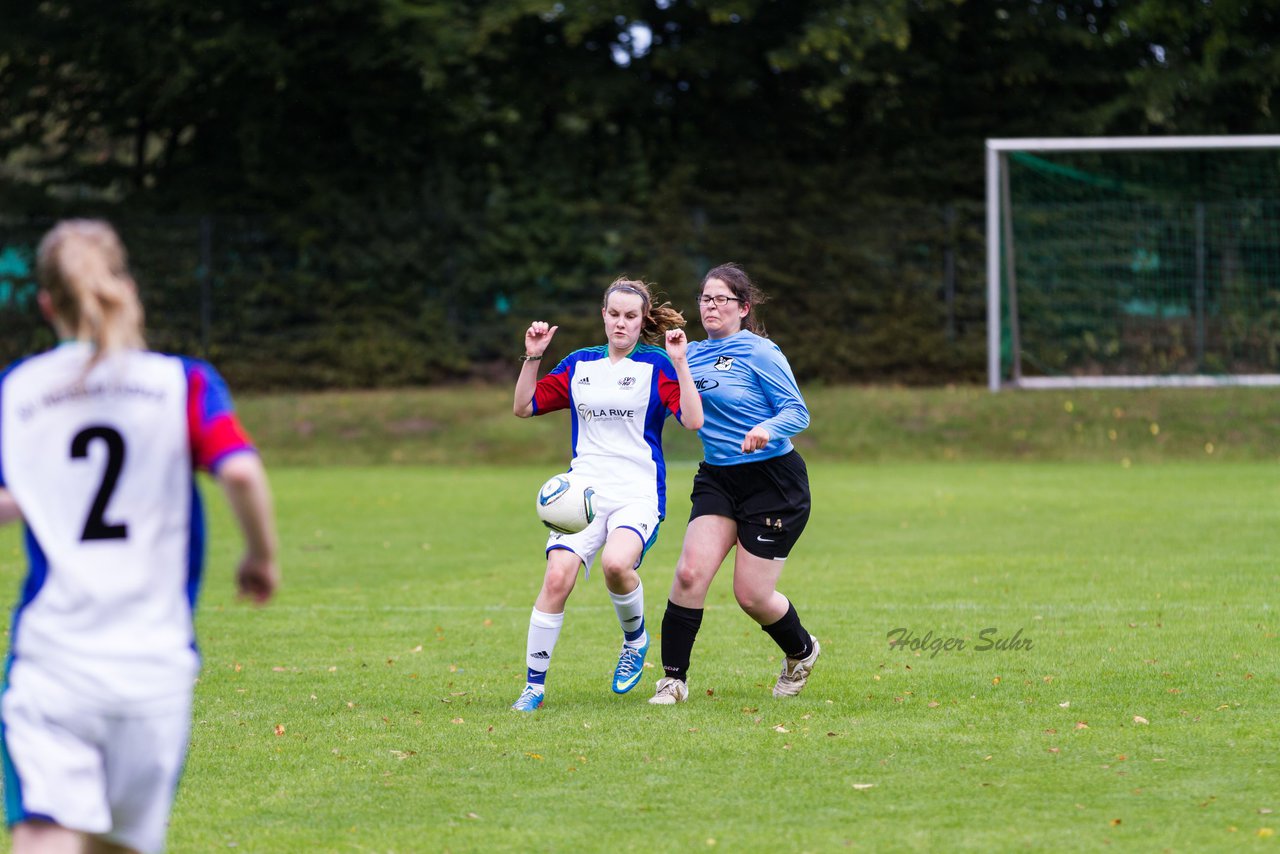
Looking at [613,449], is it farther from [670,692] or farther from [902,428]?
[902,428]

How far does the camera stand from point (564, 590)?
7.09 metres

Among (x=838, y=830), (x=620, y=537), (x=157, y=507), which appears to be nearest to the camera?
(x=157, y=507)

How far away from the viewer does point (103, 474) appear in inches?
132

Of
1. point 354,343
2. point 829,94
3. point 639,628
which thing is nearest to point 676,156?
point 829,94

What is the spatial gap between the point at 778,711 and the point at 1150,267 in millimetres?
18499

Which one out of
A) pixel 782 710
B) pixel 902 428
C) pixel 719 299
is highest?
pixel 719 299

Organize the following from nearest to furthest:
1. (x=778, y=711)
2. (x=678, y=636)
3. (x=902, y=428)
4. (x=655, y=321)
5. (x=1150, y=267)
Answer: (x=778, y=711) < (x=678, y=636) < (x=655, y=321) < (x=902, y=428) < (x=1150, y=267)

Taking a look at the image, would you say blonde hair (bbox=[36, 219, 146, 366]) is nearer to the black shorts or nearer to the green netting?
the black shorts

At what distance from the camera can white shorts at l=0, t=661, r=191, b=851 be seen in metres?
3.26

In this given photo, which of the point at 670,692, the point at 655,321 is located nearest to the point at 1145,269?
the point at 655,321

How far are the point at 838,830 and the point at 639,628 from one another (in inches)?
97.1

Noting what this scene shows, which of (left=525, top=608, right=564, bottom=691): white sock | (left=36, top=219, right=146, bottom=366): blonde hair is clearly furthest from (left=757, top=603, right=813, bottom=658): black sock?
(left=36, top=219, right=146, bottom=366): blonde hair

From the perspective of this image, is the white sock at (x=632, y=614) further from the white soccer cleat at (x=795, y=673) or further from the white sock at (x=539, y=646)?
the white soccer cleat at (x=795, y=673)

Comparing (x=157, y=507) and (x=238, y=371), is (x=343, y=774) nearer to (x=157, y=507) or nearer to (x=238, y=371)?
(x=157, y=507)
